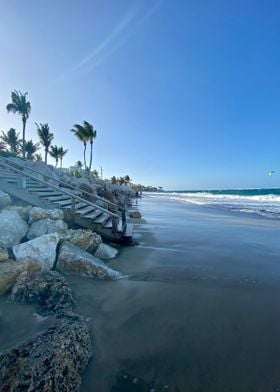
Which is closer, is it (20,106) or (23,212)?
(23,212)

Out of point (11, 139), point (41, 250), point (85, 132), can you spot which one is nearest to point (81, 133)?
point (85, 132)

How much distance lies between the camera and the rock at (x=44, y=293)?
10.4ft

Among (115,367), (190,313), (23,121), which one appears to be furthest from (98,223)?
(23,121)

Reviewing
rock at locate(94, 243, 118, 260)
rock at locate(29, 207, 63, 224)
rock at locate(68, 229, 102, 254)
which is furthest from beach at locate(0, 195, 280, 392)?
rock at locate(29, 207, 63, 224)

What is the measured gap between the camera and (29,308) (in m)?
3.15

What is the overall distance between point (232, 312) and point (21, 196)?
7.01 meters

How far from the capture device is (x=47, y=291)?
338cm

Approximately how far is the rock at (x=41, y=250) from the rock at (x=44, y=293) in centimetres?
53

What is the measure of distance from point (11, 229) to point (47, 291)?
2.27 m

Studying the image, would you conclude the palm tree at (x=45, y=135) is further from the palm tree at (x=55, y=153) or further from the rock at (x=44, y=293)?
the rock at (x=44, y=293)

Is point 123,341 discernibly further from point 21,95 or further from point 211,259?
point 21,95

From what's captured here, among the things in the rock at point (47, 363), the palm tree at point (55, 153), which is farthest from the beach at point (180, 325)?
the palm tree at point (55, 153)

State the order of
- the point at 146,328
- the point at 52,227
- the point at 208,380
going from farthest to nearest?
the point at 52,227
the point at 146,328
the point at 208,380

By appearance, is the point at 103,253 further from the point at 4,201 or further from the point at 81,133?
the point at 81,133
